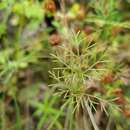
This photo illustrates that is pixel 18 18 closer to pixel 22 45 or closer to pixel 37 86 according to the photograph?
pixel 22 45

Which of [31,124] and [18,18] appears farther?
[18,18]

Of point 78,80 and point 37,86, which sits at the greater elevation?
point 78,80

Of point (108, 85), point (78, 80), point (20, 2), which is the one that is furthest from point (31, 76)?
point (78, 80)

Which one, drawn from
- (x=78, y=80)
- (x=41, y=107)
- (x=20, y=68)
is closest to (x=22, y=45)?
(x=20, y=68)

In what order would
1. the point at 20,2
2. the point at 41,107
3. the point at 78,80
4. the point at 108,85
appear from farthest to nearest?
the point at 20,2, the point at 41,107, the point at 108,85, the point at 78,80

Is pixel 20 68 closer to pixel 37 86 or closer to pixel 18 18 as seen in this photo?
pixel 37 86

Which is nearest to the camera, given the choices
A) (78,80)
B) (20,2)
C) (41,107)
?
(78,80)

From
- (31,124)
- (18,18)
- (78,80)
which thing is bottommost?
(31,124)

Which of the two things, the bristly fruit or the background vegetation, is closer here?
the bristly fruit

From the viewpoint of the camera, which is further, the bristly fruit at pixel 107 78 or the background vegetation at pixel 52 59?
the background vegetation at pixel 52 59

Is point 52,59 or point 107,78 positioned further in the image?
point 52,59
